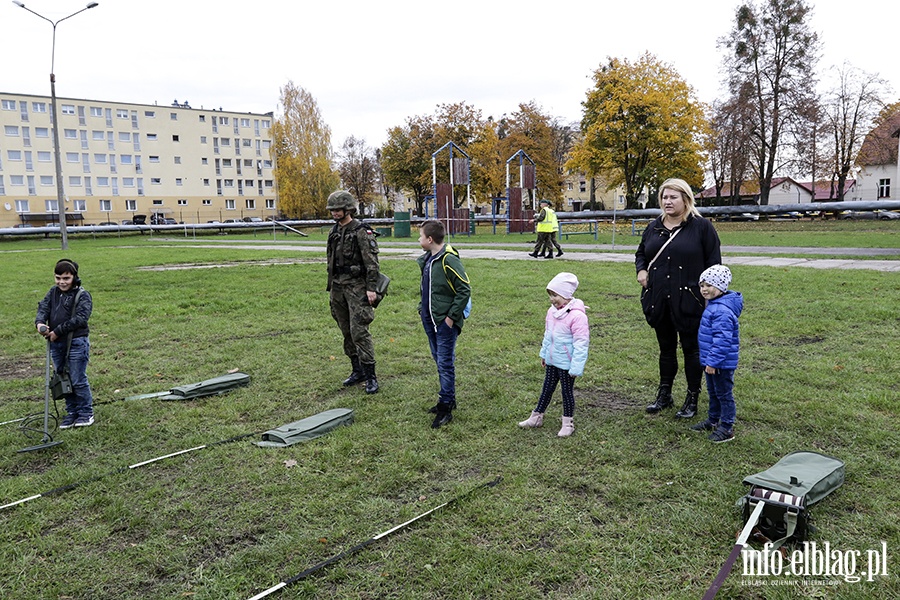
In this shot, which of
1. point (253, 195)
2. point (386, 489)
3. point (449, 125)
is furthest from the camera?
point (253, 195)

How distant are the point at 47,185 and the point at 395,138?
144 feet

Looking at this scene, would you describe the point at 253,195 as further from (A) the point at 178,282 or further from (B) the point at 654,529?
(B) the point at 654,529

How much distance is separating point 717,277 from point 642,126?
124 feet

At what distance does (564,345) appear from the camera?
4.71m

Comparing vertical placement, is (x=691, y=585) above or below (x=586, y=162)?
below

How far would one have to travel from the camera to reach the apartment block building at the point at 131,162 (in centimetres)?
6912

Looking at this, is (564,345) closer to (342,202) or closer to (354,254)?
(354,254)

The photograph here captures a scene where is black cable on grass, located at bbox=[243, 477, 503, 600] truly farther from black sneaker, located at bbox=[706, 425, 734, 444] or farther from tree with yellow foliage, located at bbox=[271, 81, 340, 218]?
tree with yellow foliage, located at bbox=[271, 81, 340, 218]

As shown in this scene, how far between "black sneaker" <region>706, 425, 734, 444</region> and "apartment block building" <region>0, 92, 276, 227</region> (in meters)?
71.0

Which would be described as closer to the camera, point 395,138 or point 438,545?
point 438,545

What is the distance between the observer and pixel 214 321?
31.5 ft

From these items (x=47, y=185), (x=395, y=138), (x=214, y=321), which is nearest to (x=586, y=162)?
(x=395, y=138)

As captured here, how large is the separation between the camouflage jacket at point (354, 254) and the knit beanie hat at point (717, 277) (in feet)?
9.64

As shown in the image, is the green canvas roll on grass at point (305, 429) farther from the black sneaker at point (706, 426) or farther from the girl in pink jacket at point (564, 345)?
the black sneaker at point (706, 426)
